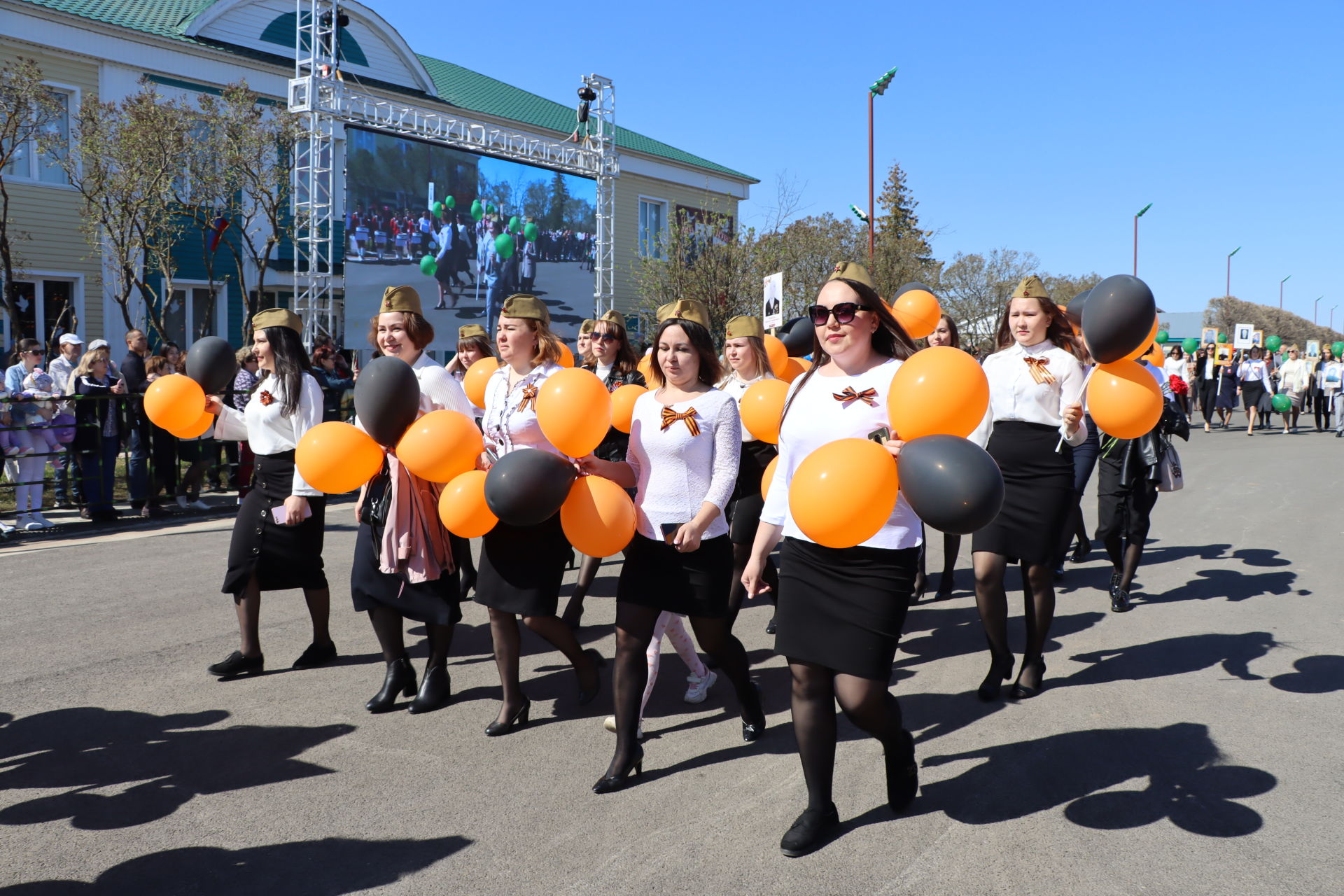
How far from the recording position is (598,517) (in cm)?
402

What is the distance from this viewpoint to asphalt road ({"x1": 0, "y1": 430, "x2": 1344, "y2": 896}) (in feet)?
11.0

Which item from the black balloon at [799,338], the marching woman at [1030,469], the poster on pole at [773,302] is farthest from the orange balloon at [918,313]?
the poster on pole at [773,302]

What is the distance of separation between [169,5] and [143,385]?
Result: 50.3 feet

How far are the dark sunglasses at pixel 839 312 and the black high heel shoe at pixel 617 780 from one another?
189 cm

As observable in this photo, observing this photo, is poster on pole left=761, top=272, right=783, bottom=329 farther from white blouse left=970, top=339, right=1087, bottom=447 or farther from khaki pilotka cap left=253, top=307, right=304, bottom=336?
khaki pilotka cap left=253, top=307, right=304, bottom=336

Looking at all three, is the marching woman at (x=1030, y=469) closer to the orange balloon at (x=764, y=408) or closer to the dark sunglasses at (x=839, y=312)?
the orange balloon at (x=764, y=408)

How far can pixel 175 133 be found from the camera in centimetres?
1741

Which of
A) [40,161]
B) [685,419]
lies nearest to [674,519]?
[685,419]

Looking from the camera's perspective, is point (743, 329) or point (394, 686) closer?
point (394, 686)

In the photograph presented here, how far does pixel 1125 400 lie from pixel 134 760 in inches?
184

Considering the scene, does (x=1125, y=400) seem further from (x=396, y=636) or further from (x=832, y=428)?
(x=396, y=636)

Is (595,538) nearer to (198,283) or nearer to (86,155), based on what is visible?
(86,155)

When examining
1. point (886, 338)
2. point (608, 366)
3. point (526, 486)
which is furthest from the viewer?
point (608, 366)

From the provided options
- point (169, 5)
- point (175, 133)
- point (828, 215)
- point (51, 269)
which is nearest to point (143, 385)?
point (175, 133)
